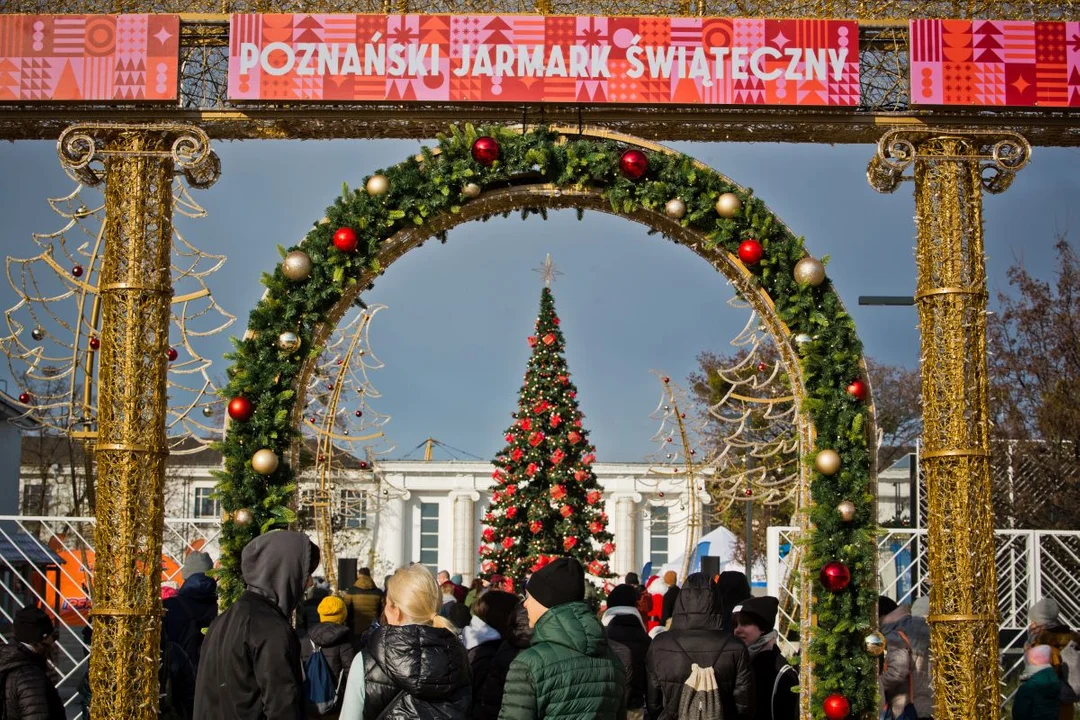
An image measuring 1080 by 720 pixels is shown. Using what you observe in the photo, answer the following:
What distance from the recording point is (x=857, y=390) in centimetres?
988

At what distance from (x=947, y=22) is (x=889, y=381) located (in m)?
28.4

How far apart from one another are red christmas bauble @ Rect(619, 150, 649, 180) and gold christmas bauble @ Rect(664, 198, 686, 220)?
31 cm

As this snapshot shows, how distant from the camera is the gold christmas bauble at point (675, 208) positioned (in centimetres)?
1003

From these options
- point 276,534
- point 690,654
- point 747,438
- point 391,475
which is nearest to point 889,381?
point 747,438

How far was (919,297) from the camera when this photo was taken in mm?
10578

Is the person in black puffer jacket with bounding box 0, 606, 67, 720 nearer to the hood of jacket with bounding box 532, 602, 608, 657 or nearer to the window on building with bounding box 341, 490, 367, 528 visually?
the hood of jacket with bounding box 532, 602, 608, 657

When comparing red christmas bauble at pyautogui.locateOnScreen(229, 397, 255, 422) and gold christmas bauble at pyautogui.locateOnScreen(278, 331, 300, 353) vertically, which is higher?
gold christmas bauble at pyautogui.locateOnScreen(278, 331, 300, 353)

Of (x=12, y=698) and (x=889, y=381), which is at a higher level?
(x=889, y=381)

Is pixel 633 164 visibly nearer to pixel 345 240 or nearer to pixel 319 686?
pixel 345 240

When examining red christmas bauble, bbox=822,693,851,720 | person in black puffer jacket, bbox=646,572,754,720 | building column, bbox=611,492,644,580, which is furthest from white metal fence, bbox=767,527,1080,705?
building column, bbox=611,492,644,580

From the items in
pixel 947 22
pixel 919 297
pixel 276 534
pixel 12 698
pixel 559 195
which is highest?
pixel 947 22

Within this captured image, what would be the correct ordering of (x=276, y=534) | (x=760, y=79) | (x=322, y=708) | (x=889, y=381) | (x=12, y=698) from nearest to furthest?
(x=276, y=534)
(x=322, y=708)
(x=12, y=698)
(x=760, y=79)
(x=889, y=381)

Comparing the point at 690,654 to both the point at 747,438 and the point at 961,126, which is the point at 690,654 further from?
the point at 747,438

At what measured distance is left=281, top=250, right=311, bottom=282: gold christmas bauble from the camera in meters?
9.88
